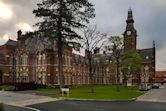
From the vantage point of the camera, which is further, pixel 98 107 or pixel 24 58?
pixel 24 58

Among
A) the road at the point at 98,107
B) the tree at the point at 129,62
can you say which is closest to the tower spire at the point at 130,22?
the tree at the point at 129,62

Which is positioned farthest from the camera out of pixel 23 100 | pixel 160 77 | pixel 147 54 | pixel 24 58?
pixel 160 77

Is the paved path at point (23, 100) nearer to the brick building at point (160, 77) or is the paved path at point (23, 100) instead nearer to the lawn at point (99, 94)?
the lawn at point (99, 94)

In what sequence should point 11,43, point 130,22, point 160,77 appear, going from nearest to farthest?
point 11,43 → point 130,22 → point 160,77

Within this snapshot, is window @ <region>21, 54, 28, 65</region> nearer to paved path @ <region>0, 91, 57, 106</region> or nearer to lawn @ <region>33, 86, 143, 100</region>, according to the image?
lawn @ <region>33, 86, 143, 100</region>

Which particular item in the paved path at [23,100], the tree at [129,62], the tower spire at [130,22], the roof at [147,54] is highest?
the tower spire at [130,22]

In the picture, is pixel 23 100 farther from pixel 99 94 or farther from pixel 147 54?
pixel 147 54

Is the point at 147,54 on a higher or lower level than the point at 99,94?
higher

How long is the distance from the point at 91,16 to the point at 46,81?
2951 centimetres

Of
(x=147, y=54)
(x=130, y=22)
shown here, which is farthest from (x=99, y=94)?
(x=147, y=54)

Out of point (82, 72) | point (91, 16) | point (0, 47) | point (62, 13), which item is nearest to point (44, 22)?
point (62, 13)

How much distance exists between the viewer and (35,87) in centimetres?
6225

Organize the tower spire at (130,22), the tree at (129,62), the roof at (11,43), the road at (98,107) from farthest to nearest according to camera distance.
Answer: the tower spire at (130,22)
the roof at (11,43)
the tree at (129,62)
the road at (98,107)

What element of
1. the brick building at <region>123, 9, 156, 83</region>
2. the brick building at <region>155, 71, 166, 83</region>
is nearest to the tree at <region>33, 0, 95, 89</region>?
the brick building at <region>123, 9, 156, 83</region>
